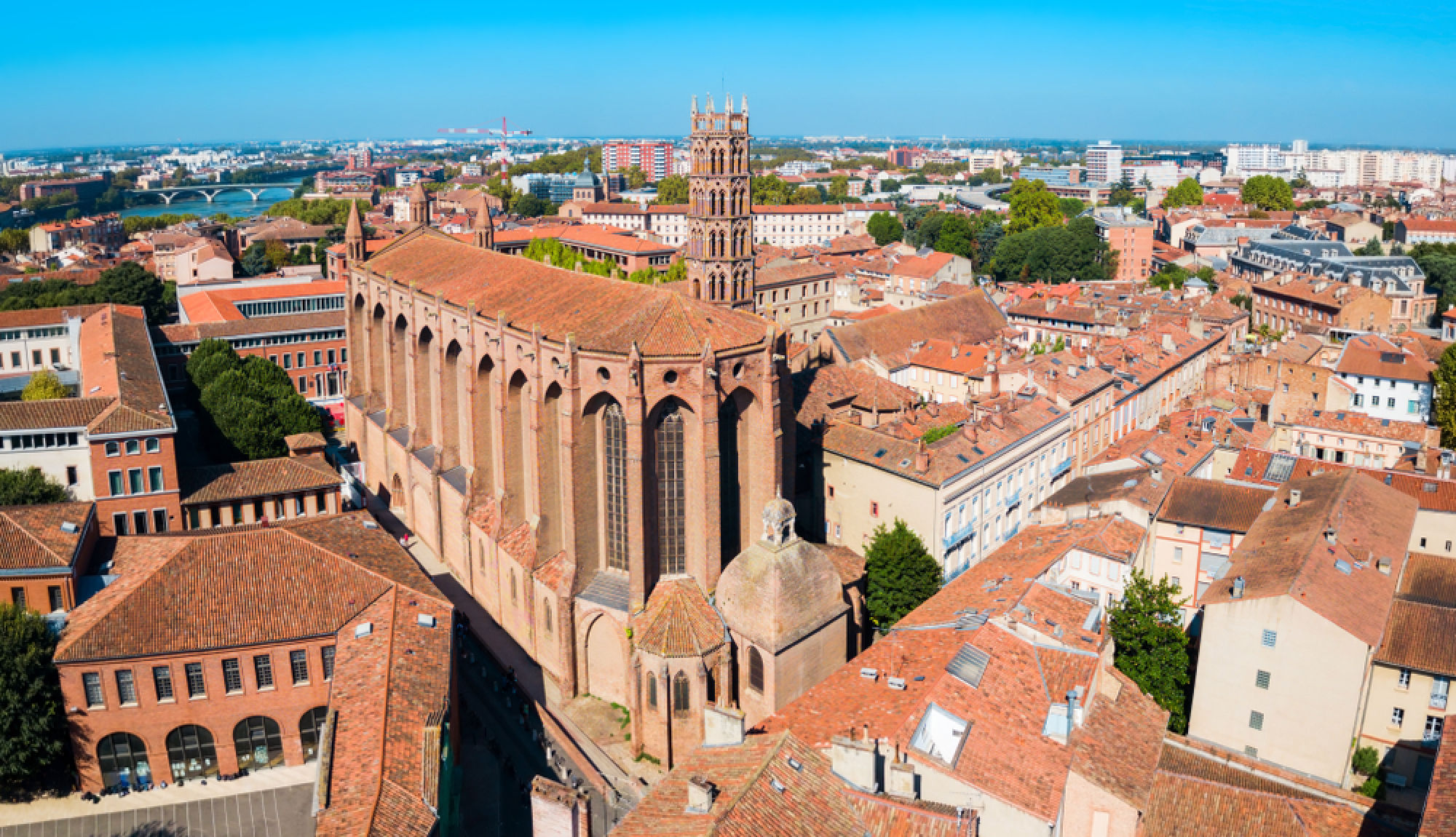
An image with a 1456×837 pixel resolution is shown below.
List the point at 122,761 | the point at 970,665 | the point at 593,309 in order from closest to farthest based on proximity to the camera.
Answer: the point at 970,665 < the point at 122,761 < the point at 593,309

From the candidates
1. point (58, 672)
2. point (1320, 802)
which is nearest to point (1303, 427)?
point (1320, 802)

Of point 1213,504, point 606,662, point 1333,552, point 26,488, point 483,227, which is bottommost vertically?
point 606,662

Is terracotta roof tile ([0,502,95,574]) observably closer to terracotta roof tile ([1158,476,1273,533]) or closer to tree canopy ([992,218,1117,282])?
terracotta roof tile ([1158,476,1273,533])

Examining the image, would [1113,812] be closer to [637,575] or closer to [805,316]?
[637,575]

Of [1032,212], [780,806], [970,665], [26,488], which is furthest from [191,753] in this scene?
[1032,212]

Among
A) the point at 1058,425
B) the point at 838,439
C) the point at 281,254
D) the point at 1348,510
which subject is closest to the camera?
the point at 1348,510

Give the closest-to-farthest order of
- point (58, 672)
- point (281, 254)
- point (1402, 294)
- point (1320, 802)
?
point (1320, 802) < point (58, 672) < point (1402, 294) < point (281, 254)

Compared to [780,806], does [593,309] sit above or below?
above

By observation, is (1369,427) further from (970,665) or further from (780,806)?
(780,806)
